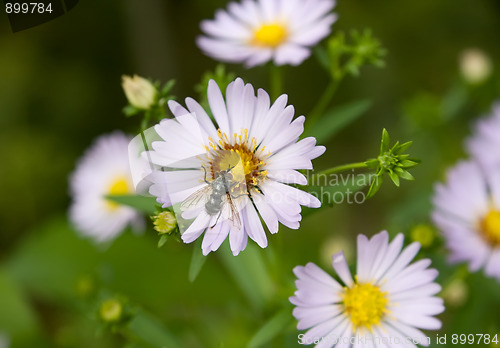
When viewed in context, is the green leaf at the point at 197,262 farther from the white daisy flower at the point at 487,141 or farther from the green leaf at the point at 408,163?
the white daisy flower at the point at 487,141

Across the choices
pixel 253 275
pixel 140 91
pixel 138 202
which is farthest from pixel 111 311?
pixel 140 91

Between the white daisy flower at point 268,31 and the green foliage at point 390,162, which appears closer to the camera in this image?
the green foliage at point 390,162

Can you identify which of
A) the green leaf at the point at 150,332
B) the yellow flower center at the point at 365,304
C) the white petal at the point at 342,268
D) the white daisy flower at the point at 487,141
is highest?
the white daisy flower at the point at 487,141

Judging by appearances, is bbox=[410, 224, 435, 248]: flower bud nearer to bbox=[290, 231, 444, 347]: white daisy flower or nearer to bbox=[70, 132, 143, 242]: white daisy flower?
bbox=[290, 231, 444, 347]: white daisy flower

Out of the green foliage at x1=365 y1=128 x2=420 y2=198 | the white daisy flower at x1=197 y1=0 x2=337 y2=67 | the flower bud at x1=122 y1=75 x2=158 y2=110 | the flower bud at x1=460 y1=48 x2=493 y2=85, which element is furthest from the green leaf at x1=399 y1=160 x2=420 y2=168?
the flower bud at x1=460 y1=48 x2=493 y2=85

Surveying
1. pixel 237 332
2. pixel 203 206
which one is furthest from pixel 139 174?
pixel 237 332

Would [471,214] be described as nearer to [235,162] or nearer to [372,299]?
[372,299]

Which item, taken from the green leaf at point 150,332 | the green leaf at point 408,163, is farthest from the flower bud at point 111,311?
the green leaf at point 408,163
